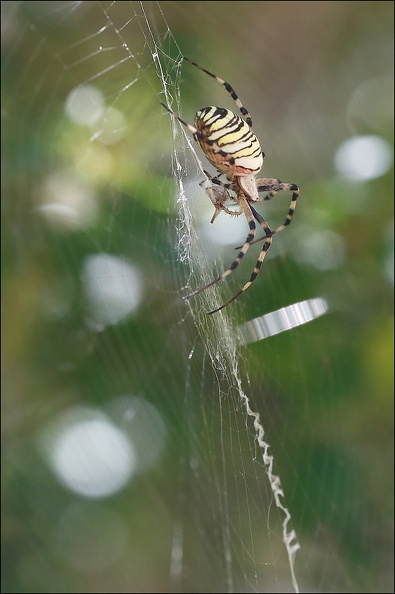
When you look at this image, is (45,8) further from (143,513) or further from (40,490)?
(143,513)

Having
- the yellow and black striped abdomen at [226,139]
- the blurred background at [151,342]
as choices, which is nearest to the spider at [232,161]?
the yellow and black striped abdomen at [226,139]

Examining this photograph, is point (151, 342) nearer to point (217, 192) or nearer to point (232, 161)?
point (217, 192)

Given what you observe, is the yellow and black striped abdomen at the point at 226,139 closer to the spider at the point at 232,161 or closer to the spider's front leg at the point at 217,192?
the spider at the point at 232,161

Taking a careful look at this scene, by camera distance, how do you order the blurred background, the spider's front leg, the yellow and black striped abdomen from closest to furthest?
the yellow and black striped abdomen → the spider's front leg → the blurred background

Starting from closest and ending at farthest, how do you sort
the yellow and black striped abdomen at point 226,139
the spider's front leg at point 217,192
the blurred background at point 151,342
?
the yellow and black striped abdomen at point 226,139 < the spider's front leg at point 217,192 < the blurred background at point 151,342

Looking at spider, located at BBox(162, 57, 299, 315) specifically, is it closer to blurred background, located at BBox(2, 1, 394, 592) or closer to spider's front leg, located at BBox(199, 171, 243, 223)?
spider's front leg, located at BBox(199, 171, 243, 223)

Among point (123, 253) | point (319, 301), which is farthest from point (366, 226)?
point (123, 253)

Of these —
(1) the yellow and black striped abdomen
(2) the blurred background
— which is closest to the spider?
(1) the yellow and black striped abdomen

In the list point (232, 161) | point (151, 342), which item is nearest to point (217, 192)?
point (232, 161)
